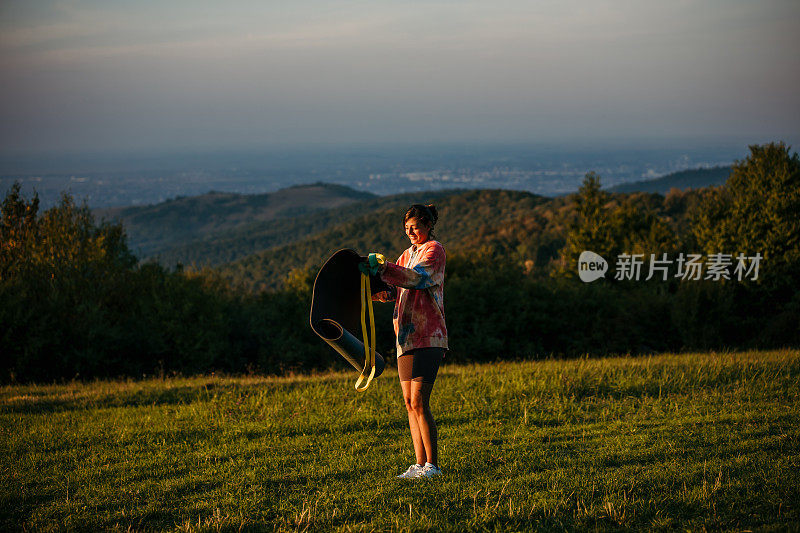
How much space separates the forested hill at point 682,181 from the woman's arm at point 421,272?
13446 centimetres

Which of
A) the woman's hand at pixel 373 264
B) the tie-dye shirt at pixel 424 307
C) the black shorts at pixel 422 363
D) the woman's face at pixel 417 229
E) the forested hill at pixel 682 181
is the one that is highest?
the forested hill at pixel 682 181

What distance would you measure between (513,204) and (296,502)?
127 meters

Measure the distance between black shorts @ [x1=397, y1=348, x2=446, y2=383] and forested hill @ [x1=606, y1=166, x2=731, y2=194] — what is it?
134586 mm

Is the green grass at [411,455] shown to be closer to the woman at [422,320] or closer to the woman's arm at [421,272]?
the woman at [422,320]

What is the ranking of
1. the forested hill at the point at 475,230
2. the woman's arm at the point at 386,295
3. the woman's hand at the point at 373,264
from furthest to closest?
the forested hill at the point at 475,230 < the woman's arm at the point at 386,295 < the woman's hand at the point at 373,264

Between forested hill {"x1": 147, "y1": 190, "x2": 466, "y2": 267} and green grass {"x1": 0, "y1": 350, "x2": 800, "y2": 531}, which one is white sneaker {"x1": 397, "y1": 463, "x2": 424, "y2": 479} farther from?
forested hill {"x1": 147, "y1": 190, "x2": 466, "y2": 267}

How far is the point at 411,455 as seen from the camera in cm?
739

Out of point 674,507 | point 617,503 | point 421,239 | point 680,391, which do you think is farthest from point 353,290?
point 680,391

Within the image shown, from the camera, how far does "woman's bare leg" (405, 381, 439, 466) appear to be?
5.87 m

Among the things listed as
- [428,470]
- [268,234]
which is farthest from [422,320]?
[268,234]

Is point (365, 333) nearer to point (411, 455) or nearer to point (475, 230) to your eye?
point (411, 455)

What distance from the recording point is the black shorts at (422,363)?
5.83m

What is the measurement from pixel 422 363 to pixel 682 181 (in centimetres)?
15333

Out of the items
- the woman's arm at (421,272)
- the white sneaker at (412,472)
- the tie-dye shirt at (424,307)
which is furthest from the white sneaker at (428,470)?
the woman's arm at (421,272)
